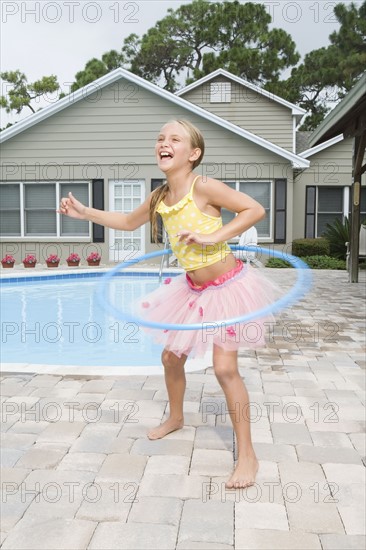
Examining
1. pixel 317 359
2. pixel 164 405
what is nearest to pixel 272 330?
pixel 317 359

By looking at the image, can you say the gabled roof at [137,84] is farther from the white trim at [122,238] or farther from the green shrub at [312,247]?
the white trim at [122,238]

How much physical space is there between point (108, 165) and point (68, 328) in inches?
328

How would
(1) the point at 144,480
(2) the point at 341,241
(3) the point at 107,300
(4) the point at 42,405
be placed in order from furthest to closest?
(2) the point at 341,241, (4) the point at 42,405, (3) the point at 107,300, (1) the point at 144,480

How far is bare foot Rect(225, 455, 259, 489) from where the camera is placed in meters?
2.64

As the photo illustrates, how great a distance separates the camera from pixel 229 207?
2781 mm

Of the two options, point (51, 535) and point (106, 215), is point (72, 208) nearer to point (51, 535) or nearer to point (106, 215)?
point (106, 215)

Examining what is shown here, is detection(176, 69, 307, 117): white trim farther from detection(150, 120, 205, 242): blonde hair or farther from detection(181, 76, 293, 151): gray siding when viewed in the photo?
detection(150, 120, 205, 242): blonde hair

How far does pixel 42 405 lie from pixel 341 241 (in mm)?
12854

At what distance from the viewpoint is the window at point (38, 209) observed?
1588 cm

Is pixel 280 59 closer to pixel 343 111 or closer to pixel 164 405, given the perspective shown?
pixel 343 111

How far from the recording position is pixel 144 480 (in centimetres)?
270

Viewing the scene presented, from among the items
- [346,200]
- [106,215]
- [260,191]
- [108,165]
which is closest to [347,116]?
[260,191]

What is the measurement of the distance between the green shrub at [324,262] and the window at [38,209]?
624cm

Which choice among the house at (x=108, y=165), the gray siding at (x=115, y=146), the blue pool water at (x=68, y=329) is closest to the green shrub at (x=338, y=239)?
the house at (x=108, y=165)
